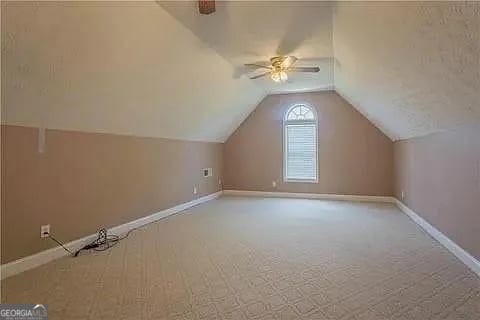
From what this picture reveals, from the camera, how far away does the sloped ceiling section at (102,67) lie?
2.33 m

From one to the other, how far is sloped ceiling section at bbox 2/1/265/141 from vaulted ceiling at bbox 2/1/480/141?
11 mm

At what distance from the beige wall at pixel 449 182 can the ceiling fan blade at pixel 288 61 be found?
2.01 meters

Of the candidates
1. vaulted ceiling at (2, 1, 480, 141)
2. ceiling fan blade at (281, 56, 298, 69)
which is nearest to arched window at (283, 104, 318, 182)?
vaulted ceiling at (2, 1, 480, 141)

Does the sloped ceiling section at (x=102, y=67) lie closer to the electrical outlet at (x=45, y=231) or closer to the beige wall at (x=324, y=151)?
the electrical outlet at (x=45, y=231)

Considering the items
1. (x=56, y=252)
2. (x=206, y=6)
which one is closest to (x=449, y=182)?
(x=206, y=6)

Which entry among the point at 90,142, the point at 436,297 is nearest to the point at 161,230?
the point at 90,142

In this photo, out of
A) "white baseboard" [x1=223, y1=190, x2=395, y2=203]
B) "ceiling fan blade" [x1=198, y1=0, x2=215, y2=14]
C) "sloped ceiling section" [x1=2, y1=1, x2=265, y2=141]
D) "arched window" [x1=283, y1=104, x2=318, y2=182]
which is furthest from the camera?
"arched window" [x1=283, y1=104, x2=318, y2=182]

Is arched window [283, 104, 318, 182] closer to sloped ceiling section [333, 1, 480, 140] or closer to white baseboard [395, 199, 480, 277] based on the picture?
white baseboard [395, 199, 480, 277]

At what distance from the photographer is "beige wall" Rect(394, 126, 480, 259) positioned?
9.29ft

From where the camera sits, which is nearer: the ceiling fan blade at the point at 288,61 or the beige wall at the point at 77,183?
the beige wall at the point at 77,183

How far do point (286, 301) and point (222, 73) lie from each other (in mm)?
3424

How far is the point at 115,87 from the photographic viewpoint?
337 centimetres

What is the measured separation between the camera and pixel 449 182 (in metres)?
3.39

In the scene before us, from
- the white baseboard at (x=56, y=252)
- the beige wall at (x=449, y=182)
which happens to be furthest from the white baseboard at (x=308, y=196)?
the white baseboard at (x=56, y=252)
